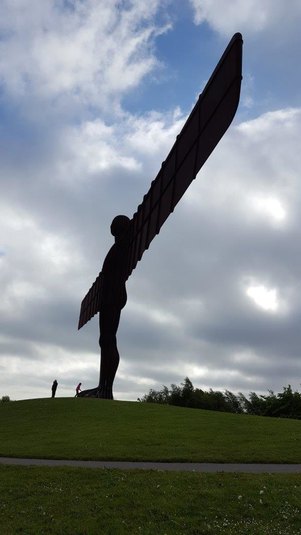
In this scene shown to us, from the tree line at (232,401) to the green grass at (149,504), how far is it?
27.2m

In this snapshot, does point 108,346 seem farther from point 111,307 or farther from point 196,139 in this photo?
point 196,139

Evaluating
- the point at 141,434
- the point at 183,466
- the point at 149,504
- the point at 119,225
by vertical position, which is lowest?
the point at 149,504

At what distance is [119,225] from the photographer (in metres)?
22.5

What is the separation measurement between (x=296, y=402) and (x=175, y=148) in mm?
26405

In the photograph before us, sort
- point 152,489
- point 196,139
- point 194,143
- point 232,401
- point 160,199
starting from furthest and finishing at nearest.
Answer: point 232,401 → point 160,199 → point 194,143 → point 196,139 → point 152,489

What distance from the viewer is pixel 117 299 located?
76.7ft

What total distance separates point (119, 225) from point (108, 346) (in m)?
5.64

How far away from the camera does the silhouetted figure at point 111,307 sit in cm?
2277

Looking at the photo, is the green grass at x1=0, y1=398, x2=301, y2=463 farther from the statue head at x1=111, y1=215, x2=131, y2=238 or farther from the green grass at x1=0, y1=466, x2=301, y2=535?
the statue head at x1=111, y1=215, x2=131, y2=238

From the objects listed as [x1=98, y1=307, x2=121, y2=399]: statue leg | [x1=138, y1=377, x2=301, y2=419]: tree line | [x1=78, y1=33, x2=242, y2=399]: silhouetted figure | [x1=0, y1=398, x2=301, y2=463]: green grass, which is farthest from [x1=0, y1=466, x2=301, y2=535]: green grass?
[x1=138, y1=377, x2=301, y2=419]: tree line

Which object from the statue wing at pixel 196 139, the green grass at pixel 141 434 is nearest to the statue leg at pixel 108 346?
the green grass at pixel 141 434

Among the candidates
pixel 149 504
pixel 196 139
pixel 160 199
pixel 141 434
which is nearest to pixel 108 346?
pixel 141 434

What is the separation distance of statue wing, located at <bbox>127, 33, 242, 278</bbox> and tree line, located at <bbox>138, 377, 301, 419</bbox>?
71.7 feet

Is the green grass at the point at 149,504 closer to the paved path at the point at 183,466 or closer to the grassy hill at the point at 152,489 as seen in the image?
the grassy hill at the point at 152,489
